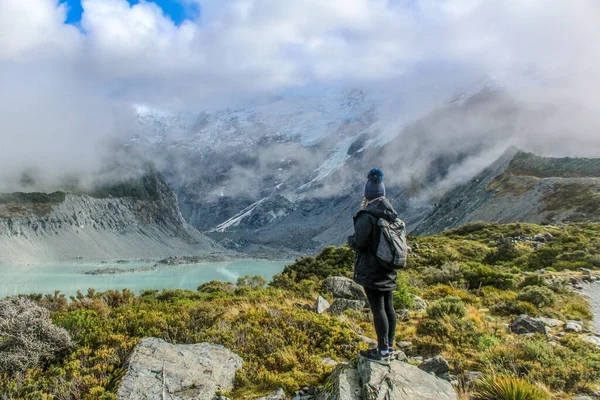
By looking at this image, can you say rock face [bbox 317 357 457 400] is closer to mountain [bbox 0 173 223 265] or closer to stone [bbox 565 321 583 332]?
stone [bbox 565 321 583 332]

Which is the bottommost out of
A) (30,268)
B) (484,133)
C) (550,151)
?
(30,268)

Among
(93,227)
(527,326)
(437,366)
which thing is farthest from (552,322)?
(93,227)

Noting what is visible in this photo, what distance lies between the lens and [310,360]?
6250mm

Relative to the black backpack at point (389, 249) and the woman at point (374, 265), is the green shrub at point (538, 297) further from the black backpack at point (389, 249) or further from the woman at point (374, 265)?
the black backpack at point (389, 249)

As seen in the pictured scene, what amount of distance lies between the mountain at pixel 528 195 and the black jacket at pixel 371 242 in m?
46.6

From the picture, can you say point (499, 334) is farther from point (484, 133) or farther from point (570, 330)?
point (484, 133)

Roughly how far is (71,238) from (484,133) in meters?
151

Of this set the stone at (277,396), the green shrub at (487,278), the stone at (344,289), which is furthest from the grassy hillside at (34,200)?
the stone at (277,396)

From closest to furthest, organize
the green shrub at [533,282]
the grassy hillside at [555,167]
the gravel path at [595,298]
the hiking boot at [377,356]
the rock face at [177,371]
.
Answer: the hiking boot at [377,356] → the rock face at [177,371] → the gravel path at [595,298] → the green shrub at [533,282] → the grassy hillside at [555,167]

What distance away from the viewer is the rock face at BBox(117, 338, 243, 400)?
5172mm

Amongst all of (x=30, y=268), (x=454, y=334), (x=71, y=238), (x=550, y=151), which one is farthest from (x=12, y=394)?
(x=71, y=238)

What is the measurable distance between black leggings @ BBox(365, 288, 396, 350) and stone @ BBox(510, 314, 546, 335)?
415 cm

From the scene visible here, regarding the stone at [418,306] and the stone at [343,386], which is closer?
the stone at [343,386]

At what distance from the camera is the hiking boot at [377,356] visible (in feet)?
16.6
